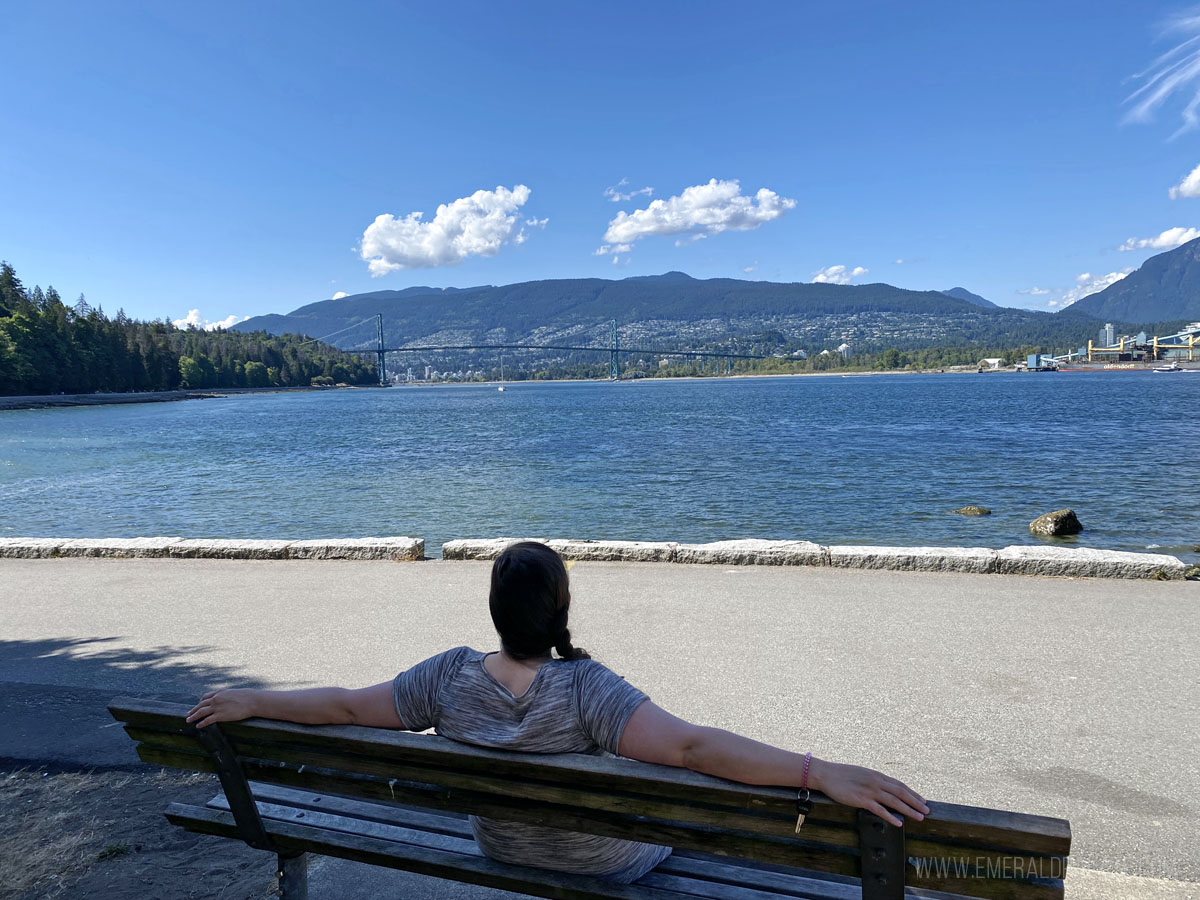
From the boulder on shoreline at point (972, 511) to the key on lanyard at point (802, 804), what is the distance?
13.3 m

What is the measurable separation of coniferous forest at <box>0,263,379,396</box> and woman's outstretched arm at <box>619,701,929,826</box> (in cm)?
10887

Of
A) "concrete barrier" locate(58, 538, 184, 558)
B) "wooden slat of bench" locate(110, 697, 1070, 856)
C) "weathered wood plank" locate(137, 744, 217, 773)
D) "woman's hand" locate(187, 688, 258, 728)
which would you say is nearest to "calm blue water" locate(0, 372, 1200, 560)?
"concrete barrier" locate(58, 538, 184, 558)

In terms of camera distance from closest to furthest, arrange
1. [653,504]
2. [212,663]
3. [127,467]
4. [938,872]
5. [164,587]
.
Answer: [938,872], [212,663], [164,587], [653,504], [127,467]

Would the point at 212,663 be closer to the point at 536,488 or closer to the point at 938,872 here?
the point at 938,872

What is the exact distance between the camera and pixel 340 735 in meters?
2.03

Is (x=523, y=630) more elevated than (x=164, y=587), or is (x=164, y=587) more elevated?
(x=523, y=630)

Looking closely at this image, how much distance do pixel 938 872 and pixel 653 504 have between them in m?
13.5

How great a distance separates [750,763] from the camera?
1.67 meters

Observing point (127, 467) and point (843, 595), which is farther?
point (127, 467)

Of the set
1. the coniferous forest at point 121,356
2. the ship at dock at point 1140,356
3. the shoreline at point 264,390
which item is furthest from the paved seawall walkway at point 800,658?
the ship at dock at point 1140,356

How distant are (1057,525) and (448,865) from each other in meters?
11.6

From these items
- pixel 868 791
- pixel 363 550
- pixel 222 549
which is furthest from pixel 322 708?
pixel 222 549

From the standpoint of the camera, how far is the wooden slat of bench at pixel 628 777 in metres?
1.52

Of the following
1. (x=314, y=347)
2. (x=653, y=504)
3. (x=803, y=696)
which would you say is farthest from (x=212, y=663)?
(x=314, y=347)
